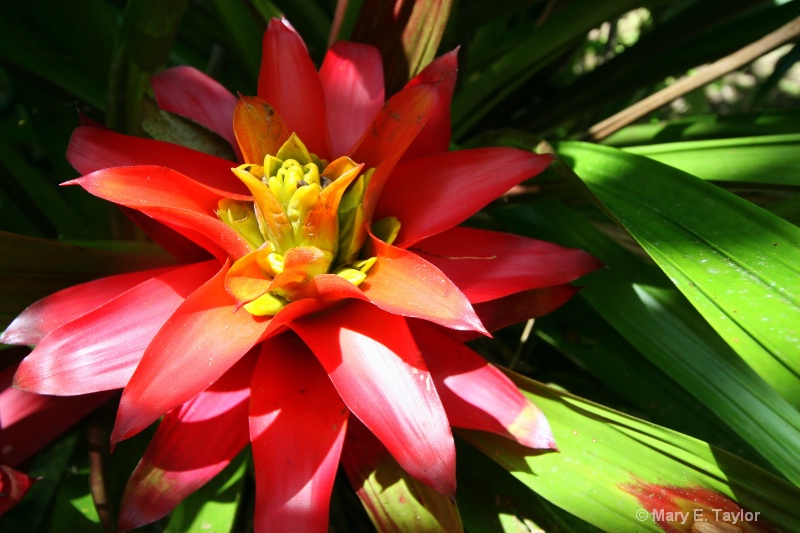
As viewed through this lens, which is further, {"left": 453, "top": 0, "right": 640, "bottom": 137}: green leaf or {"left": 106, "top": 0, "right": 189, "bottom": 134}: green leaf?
{"left": 453, "top": 0, "right": 640, "bottom": 137}: green leaf

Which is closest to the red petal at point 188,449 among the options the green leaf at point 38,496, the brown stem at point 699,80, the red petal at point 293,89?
the red petal at point 293,89

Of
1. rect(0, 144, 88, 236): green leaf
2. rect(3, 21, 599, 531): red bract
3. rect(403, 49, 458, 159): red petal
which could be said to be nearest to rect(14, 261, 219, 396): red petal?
rect(3, 21, 599, 531): red bract

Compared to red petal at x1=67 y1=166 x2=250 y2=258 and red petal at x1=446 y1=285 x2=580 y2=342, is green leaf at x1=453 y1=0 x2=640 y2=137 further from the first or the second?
red petal at x1=67 y1=166 x2=250 y2=258

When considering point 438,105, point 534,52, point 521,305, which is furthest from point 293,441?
point 534,52

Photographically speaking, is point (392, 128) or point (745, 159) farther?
point (745, 159)

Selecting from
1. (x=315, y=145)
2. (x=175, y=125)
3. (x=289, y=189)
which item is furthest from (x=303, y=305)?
(x=175, y=125)

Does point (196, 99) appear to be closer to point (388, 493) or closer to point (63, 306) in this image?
point (63, 306)
